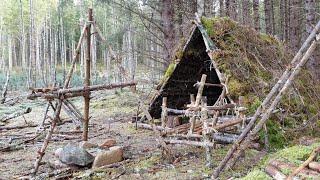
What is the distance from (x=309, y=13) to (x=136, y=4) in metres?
6.33

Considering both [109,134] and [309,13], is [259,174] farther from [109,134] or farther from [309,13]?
[309,13]

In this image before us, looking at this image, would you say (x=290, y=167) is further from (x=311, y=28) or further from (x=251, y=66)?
(x=311, y=28)

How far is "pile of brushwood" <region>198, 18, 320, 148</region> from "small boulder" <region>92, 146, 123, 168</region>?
2.52m

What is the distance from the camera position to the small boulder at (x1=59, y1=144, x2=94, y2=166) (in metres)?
7.05

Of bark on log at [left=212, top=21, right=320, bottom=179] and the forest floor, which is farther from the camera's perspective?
the forest floor

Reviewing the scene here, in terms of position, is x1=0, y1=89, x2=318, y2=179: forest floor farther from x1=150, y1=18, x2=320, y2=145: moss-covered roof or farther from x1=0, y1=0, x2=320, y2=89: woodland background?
x1=0, y1=0, x2=320, y2=89: woodland background

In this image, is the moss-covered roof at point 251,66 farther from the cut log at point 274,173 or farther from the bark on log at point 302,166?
the bark on log at point 302,166

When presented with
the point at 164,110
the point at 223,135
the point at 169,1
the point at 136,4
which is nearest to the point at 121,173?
the point at 164,110

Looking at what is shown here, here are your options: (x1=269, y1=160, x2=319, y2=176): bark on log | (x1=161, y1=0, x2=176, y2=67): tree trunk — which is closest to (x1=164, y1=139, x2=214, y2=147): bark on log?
(x1=269, y1=160, x2=319, y2=176): bark on log

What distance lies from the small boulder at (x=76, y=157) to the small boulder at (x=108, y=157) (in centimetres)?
17

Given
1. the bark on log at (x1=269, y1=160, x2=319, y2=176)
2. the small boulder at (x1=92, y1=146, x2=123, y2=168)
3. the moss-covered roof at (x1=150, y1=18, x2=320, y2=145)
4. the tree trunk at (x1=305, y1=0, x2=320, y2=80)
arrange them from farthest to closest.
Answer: the tree trunk at (x1=305, y1=0, x2=320, y2=80) → the moss-covered roof at (x1=150, y1=18, x2=320, y2=145) → the small boulder at (x1=92, y1=146, x2=123, y2=168) → the bark on log at (x1=269, y1=160, x2=319, y2=176)

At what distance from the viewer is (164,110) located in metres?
7.61

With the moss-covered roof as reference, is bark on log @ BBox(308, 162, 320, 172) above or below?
below

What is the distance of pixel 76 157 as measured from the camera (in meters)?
7.07
